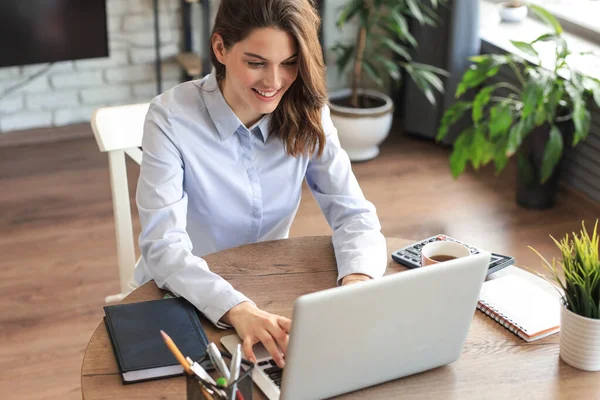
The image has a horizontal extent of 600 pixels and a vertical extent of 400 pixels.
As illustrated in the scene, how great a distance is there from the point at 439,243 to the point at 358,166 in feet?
7.48

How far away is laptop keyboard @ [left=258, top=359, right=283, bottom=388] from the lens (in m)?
1.22

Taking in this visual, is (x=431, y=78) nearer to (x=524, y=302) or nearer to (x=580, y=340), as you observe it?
(x=524, y=302)

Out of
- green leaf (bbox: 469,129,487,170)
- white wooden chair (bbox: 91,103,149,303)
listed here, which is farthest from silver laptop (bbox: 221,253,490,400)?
Answer: green leaf (bbox: 469,129,487,170)

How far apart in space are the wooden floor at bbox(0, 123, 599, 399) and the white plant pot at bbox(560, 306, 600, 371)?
4.89ft

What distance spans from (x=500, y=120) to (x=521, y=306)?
5.74 feet

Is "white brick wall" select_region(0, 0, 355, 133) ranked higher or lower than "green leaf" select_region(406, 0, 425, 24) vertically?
lower

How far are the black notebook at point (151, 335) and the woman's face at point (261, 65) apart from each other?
0.42 meters

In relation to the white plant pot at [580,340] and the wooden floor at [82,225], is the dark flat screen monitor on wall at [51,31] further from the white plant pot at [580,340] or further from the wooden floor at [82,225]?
the white plant pot at [580,340]

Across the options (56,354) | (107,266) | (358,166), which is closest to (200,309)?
(56,354)

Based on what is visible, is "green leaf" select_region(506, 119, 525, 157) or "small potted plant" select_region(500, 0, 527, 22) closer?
"green leaf" select_region(506, 119, 525, 157)

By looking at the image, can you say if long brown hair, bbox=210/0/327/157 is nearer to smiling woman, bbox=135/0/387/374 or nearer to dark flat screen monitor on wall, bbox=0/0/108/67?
smiling woman, bbox=135/0/387/374

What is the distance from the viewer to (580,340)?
126 cm

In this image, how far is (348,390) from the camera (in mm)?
1193

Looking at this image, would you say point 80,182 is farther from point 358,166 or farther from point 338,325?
point 338,325
